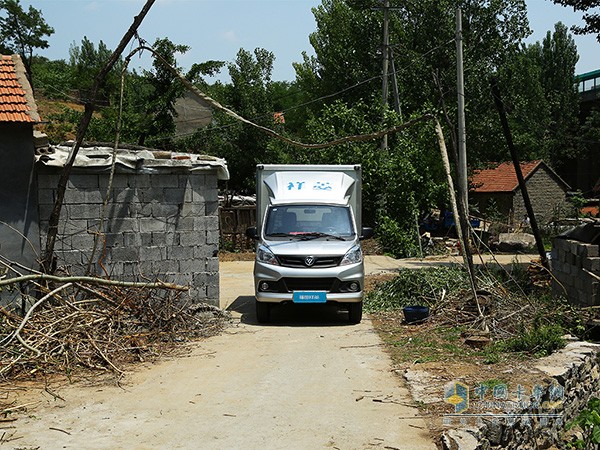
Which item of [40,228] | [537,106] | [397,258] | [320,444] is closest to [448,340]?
[320,444]

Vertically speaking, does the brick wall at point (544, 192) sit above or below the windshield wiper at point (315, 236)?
above

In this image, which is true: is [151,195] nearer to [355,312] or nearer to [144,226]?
[144,226]

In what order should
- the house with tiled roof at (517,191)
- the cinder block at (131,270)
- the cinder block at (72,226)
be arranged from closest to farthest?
the cinder block at (72,226)
the cinder block at (131,270)
the house with tiled roof at (517,191)

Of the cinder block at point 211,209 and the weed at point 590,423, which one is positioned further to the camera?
the cinder block at point 211,209

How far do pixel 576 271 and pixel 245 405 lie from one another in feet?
24.6

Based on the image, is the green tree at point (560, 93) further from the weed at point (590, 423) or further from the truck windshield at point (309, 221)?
the weed at point (590, 423)

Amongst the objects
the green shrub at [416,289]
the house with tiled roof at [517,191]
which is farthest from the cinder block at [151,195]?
the house with tiled roof at [517,191]

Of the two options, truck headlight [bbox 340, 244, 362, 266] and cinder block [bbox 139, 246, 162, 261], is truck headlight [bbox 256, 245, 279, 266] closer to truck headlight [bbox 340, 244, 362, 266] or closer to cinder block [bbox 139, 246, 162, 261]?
truck headlight [bbox 340, 244, 362, 266]

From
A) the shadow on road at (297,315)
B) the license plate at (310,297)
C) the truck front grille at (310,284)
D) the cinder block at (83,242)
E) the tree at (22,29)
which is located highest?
the tree at (22,29)

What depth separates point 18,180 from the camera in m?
11.1

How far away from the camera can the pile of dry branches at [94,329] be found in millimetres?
8750

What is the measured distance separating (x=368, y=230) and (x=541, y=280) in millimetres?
4745

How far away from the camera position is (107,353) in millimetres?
9289

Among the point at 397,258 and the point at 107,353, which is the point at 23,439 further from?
the point at 397,258
